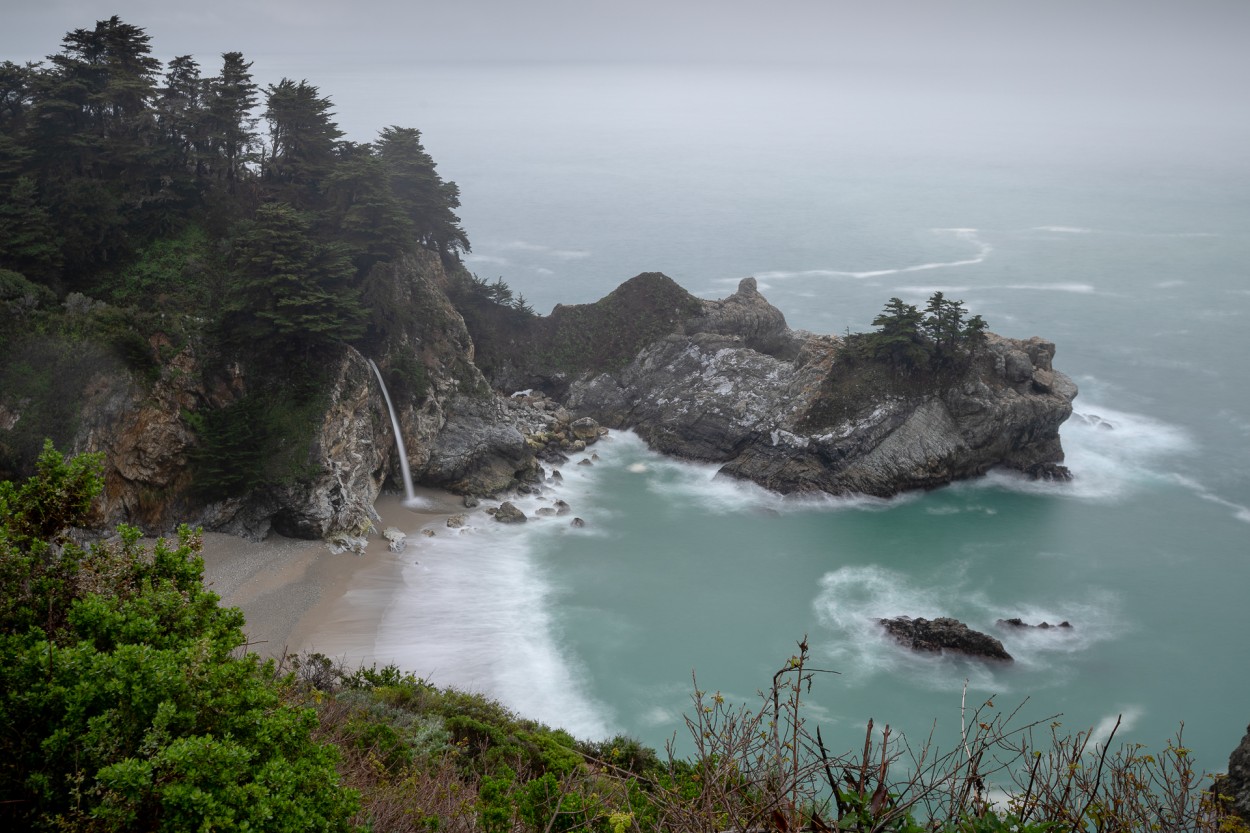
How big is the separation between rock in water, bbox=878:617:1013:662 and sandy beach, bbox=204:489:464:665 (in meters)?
13.7

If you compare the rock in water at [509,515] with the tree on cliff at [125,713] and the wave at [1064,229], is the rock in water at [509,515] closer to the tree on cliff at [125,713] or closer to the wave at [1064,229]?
the tree on cliff at [125,713]

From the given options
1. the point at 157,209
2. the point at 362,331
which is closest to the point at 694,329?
the point at 362,331

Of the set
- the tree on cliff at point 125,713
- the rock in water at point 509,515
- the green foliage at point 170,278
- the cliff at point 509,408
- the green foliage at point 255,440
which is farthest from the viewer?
the rock in water at point 509,515

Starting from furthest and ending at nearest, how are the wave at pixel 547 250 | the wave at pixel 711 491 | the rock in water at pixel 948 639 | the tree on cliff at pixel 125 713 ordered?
the wave at pixel 547 250, the wave at pixel 711 491, the rock in water at pixel 948 639, the tree on cliff at pixel 125 713

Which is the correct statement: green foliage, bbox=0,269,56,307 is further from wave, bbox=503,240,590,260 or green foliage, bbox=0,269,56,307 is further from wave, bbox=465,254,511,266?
wave, bbox=503,240,590,260

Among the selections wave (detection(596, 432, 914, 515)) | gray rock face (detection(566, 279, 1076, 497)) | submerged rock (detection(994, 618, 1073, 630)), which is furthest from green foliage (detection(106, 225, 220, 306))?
submerged rock (detection(994, 618, 1073, 630))

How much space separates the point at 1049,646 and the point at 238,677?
20880 mm

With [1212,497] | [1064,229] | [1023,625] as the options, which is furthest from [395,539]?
[1064,229]

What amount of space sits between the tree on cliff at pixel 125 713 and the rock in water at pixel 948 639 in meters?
17.6

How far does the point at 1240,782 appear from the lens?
14188 millimetres

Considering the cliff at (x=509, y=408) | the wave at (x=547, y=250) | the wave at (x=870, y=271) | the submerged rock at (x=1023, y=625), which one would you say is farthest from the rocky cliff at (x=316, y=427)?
the wave at (x=870, y=271)

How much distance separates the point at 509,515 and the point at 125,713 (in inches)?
812

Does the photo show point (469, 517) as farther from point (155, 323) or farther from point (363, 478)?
point (155, 323)

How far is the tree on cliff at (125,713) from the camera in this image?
25.1 ft
